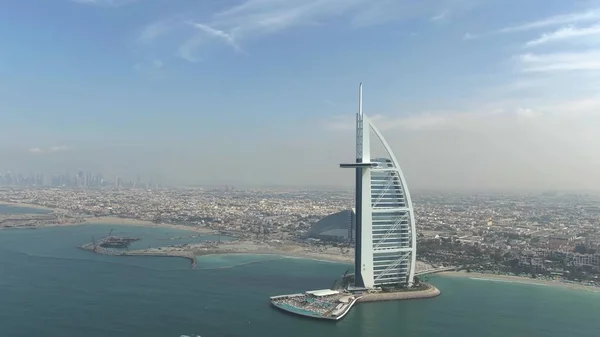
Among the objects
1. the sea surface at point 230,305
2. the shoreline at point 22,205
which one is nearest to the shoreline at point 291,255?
the sea surface at point 230,305

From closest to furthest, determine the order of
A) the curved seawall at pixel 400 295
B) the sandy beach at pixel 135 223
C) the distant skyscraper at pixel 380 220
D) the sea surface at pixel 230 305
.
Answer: the sea surface at pixel 230 305, the curved seawall at pixel 400 295, the distant skyscraper at pixel 380 220, the sandy beach at pixel 135 223

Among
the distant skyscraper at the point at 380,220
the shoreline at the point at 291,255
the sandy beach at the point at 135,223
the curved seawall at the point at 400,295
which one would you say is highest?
the distant skyscraper at the point at 380,220

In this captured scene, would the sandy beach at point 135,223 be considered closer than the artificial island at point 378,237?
No

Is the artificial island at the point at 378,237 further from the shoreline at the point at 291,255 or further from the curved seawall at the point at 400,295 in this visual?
the shoreline at the point at 291,255

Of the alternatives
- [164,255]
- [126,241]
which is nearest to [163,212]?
[126,241]

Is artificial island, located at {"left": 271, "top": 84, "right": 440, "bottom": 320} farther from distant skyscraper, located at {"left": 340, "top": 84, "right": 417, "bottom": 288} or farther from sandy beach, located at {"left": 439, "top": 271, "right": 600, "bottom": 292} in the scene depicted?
sandy beach, located at {"left": 439, "top": 271, "right": 600, "bottom": 292}

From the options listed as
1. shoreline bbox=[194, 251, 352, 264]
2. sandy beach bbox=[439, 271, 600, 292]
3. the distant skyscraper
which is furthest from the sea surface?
the distant skyscraper

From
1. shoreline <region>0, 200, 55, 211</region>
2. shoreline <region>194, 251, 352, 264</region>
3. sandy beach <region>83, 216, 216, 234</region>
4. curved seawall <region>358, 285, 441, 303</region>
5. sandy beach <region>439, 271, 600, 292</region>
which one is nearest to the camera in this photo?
curved seawall <region>358, 285, 441, 303</region>

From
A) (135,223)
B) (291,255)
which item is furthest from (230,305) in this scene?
(135,223)
